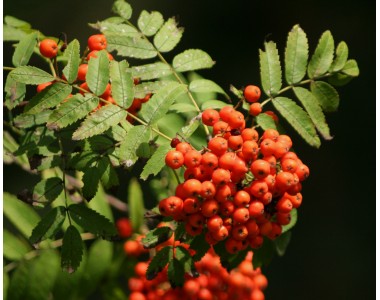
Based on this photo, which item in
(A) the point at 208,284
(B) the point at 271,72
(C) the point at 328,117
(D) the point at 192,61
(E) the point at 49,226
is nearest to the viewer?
(E) the point at 49,226

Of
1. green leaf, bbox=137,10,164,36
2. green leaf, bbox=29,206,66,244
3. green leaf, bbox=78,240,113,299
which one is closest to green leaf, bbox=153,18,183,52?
green leaf, bbox=137,10,164,36

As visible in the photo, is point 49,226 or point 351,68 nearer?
point 49,226

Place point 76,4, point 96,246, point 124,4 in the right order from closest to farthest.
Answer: point 124,4 → point 96,246 → point 76,4

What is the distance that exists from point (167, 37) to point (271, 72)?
1.15ft

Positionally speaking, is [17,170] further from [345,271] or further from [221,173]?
[221,173]

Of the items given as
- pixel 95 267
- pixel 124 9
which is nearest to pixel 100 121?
A: pixel 124 9

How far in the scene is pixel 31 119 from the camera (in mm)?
1783

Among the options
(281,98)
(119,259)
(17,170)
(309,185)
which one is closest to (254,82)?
(309,185)

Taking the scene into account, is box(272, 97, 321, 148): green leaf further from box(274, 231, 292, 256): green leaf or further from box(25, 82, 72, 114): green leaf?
box(25, 82, 72, 114): green leaf

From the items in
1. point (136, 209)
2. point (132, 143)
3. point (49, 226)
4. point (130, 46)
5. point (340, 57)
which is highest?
point (340, 57)

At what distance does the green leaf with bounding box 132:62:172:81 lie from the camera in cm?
186

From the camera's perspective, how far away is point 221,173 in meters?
1.62

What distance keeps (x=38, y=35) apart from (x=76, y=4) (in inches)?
103

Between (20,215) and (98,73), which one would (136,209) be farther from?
(98,73)
